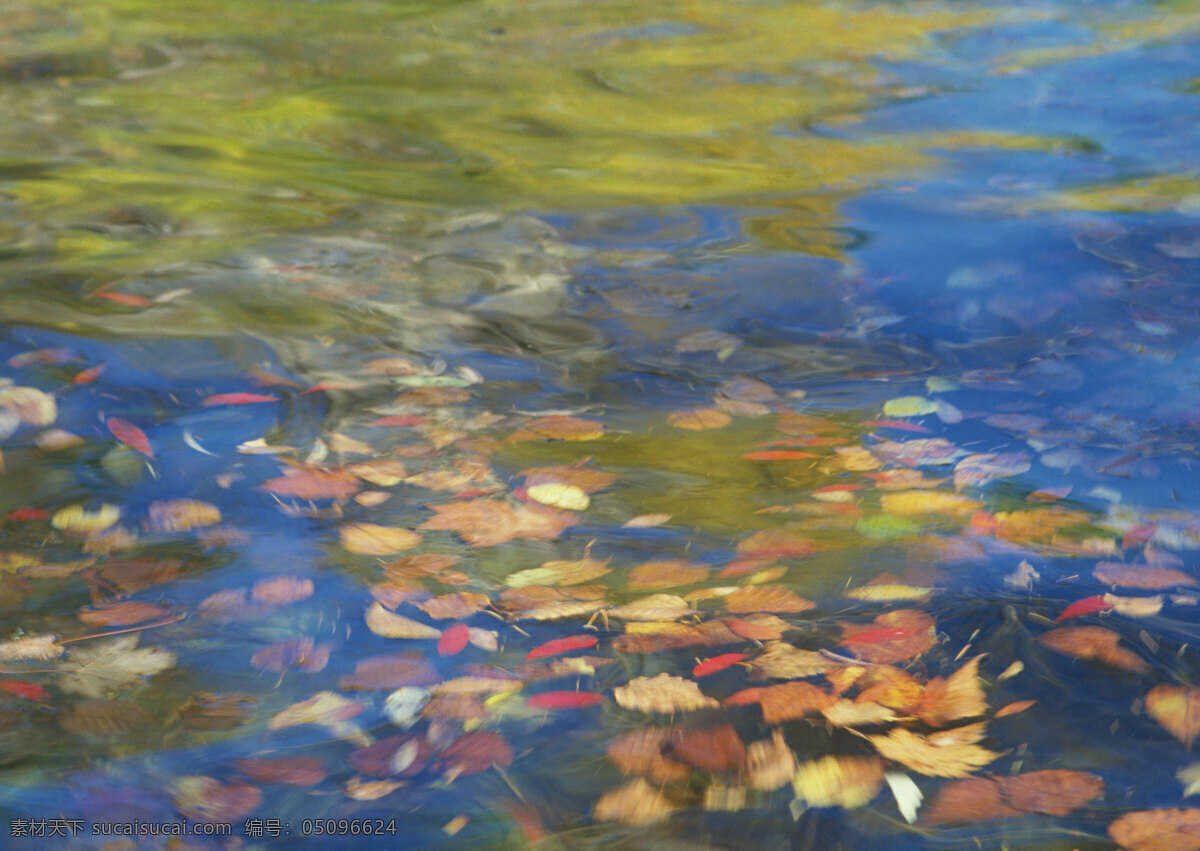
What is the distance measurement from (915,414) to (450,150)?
2862mm

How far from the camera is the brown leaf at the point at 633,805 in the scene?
161cm

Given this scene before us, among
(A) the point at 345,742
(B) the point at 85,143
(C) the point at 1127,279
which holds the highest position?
(B) the point at 85,143

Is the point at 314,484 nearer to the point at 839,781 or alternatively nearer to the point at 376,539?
the point at 376,539

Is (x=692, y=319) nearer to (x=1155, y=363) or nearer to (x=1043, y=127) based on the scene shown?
(x=1155, y=363)

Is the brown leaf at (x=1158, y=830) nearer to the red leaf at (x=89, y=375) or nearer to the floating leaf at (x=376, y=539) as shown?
the floating leaf at (x=376, y=539)

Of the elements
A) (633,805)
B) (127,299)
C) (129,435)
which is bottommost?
(633,805)

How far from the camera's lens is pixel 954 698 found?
181cm

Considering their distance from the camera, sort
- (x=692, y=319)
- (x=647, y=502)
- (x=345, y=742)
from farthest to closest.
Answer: (x=692, y=319), (x=647, y=502), (x=345, y=742)

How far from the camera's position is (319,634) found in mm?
2031

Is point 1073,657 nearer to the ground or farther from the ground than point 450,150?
nearer to the ground

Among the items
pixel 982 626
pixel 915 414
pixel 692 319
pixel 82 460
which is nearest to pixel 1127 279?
pixel 915 414

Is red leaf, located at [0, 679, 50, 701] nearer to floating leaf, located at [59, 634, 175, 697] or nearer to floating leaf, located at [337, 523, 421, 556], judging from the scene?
floating leaf, located at [59, 634, 175, 697]

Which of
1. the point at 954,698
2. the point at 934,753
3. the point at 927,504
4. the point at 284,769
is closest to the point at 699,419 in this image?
the point at 927,504

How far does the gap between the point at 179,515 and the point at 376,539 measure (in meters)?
0.50
